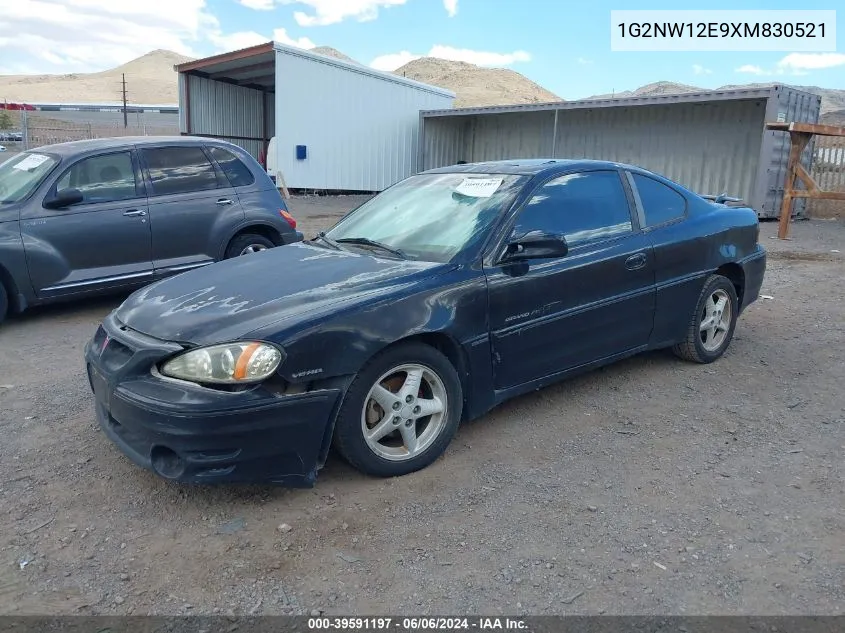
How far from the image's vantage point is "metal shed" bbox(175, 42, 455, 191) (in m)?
18.5

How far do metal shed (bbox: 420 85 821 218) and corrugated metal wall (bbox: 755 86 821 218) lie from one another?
20mm

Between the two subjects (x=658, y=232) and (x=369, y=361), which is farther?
(x=658, y=232)

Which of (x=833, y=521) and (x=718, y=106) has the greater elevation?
→ (x=718, y=106)

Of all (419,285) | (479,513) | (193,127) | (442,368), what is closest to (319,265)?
(419,285)

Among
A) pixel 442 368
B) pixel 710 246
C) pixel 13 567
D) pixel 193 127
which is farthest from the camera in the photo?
pixel 193 127

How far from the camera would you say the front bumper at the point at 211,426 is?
2.94 m

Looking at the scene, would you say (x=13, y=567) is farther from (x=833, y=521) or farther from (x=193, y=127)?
(x=193, y=127)

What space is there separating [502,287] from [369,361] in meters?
0.92

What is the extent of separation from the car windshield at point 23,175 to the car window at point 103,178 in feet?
0.62

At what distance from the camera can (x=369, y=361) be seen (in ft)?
10.8

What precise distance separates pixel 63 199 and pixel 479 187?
400 cm

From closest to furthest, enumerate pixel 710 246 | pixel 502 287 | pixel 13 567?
pixel 13 567, pixel 502 287, pixel 710 246

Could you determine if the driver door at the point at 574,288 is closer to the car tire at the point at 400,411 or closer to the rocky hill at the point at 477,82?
the car tire at the point at 400,411

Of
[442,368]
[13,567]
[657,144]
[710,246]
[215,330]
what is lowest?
[13,567]
